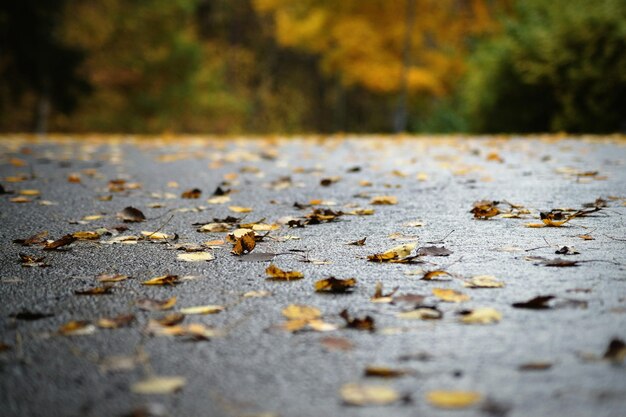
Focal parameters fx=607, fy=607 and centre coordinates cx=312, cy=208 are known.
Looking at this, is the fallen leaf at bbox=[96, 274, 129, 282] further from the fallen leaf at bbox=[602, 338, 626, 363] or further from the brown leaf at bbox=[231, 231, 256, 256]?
the fallen leaf at bbox=[602, 338, 626, 363]

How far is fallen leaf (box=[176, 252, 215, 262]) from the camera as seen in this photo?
2625mm

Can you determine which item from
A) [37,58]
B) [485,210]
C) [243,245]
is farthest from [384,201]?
[37,58]

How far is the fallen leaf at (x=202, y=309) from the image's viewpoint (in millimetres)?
1961

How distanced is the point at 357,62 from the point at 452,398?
1676 cm

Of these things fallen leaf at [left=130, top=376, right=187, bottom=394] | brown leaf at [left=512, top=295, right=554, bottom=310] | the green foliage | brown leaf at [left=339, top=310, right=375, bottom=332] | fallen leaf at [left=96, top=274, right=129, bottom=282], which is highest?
the green foliage

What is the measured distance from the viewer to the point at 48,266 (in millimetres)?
2539

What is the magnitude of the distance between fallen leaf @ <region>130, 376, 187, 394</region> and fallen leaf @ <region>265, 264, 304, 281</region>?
86 cm

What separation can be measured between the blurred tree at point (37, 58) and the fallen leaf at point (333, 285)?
1519 centimetres

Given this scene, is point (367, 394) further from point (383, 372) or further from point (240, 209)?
point (240, 209)

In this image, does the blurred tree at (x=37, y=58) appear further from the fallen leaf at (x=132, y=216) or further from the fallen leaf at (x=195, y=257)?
the fallen leaf at (x=195, y=257)

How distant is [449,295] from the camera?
80.4 inches

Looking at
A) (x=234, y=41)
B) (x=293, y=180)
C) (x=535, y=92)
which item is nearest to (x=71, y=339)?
(x=293, y=180)

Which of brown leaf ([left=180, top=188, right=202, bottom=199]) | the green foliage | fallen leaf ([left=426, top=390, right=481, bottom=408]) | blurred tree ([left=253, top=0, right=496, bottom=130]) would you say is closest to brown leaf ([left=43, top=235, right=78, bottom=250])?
→ brown leaf ([left=180, top=188, right=202, bottom=199])

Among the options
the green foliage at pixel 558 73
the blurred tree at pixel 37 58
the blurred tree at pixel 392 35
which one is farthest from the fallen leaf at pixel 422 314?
the blurred tree at pixel 37 58
